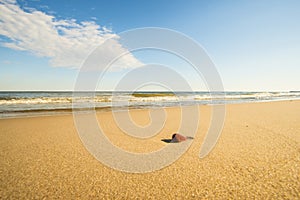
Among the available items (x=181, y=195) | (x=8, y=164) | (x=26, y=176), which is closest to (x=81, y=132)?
(x=8, y=164)

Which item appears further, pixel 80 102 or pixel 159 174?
pixel 80 102

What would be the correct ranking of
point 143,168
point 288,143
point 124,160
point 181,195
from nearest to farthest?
point 181,195, point 143,168, point 124,160, point 288,143

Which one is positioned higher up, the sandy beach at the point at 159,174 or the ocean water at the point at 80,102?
the ocean water at the point at 80,102

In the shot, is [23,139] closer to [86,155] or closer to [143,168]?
[86,155]

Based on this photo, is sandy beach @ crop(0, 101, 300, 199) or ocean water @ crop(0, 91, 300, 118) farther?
ocean water @ crop(0, 91, 300, 118)

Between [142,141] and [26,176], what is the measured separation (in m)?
3.83

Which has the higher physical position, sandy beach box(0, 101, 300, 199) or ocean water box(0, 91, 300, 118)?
ocean water box(0, 91, 300, 118)

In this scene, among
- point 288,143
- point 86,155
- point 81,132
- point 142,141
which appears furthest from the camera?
point 81,132

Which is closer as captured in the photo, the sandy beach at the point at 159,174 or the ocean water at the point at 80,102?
the sandy beach at the point at 159,174

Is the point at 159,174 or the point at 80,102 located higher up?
the point at 80,102

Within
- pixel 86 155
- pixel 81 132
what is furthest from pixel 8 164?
pixel 81 132

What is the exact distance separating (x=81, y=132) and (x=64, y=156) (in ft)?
10.7

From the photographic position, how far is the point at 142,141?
285 inches

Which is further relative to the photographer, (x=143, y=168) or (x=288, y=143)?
(x=288, y=143)
